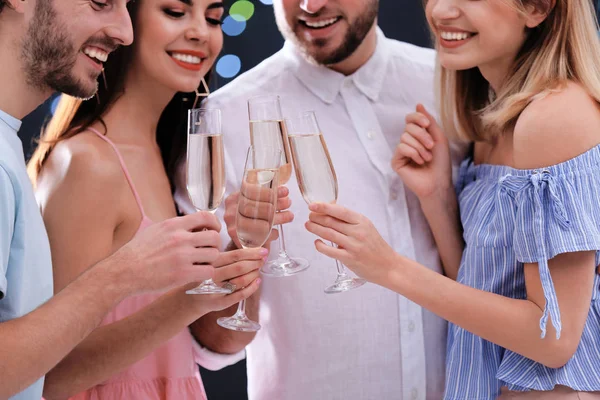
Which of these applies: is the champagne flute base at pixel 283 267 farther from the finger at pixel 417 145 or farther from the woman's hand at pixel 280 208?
the finger at pixel 417 145

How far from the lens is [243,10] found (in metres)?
3.59

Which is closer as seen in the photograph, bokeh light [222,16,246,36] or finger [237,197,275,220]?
finger [237,197,275,220]

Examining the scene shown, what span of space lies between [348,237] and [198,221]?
13.6 inches

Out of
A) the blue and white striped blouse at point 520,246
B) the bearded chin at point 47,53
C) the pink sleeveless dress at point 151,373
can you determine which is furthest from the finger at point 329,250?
the bearded chin at point 47,53

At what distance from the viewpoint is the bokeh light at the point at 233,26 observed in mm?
3557

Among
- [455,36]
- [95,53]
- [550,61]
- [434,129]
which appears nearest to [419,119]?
[434,129]

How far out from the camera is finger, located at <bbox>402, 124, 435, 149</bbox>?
7.28 feet

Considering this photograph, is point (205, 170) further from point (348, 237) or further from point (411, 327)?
point (411, 327)

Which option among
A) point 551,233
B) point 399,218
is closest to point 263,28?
point 399,218

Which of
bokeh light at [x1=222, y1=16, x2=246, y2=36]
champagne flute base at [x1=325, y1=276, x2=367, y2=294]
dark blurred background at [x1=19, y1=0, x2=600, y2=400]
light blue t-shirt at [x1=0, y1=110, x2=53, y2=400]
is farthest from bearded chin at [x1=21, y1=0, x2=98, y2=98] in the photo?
bokeh light at [x1=222, y1=16, x2=246, y2=36]

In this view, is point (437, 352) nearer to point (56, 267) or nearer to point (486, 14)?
point (486, 14)

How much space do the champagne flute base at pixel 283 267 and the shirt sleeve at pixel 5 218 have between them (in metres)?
0.55

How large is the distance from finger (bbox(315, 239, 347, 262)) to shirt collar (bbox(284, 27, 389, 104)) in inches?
33.1

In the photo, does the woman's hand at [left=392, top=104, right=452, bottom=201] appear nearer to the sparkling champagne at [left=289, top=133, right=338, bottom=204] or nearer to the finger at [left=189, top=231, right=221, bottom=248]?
the sparkling champagne at [left=289, top=133, right=338, bottom=204]
